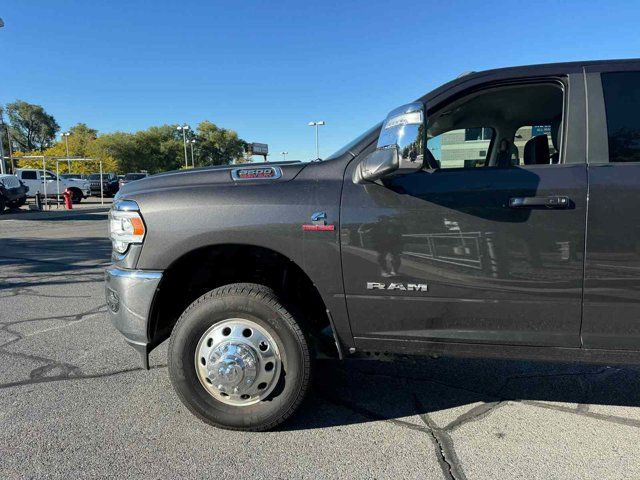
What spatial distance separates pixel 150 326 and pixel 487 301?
6.48ft

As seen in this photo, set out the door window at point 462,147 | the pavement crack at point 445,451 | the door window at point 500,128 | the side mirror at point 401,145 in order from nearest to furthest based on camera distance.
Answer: the side mirror at point 401,145, the pavement crack at point 445,451, the door window at point 500,128, the door window at point 462,147

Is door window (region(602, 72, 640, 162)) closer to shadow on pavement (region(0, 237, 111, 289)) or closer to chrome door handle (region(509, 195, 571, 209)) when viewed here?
chrome door handle (region(509, 195, 571, 209))

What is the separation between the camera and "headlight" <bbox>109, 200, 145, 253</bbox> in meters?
2.74

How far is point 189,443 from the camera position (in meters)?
2.63

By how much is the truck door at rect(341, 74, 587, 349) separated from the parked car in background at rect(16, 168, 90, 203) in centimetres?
2723

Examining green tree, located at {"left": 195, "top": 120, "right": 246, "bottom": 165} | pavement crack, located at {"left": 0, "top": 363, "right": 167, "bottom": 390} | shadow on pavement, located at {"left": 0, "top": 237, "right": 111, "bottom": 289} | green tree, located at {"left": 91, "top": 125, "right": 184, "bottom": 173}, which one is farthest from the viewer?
green tree, located at {"left": 195, "top": 120, "right": 246, "bottom": 165}

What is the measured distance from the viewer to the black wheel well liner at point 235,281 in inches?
110

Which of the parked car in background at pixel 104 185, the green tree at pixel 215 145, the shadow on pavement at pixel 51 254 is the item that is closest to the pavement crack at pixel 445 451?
the shadow on pavement at pixel 51 254

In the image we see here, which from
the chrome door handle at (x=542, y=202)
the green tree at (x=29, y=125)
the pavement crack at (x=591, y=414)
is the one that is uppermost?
the green tree at (x=29, y=125)

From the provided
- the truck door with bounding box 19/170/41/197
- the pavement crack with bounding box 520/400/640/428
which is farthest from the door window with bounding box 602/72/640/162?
the truck door with bounding box 19/170/41/197

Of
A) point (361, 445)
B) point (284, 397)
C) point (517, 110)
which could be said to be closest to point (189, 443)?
point (284, 397)

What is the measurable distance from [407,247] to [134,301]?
1648 mm

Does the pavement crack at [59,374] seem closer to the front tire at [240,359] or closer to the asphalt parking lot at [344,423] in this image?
the asphalt parking lot at [344,423]

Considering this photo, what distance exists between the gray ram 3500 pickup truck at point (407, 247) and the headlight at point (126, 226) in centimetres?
1
